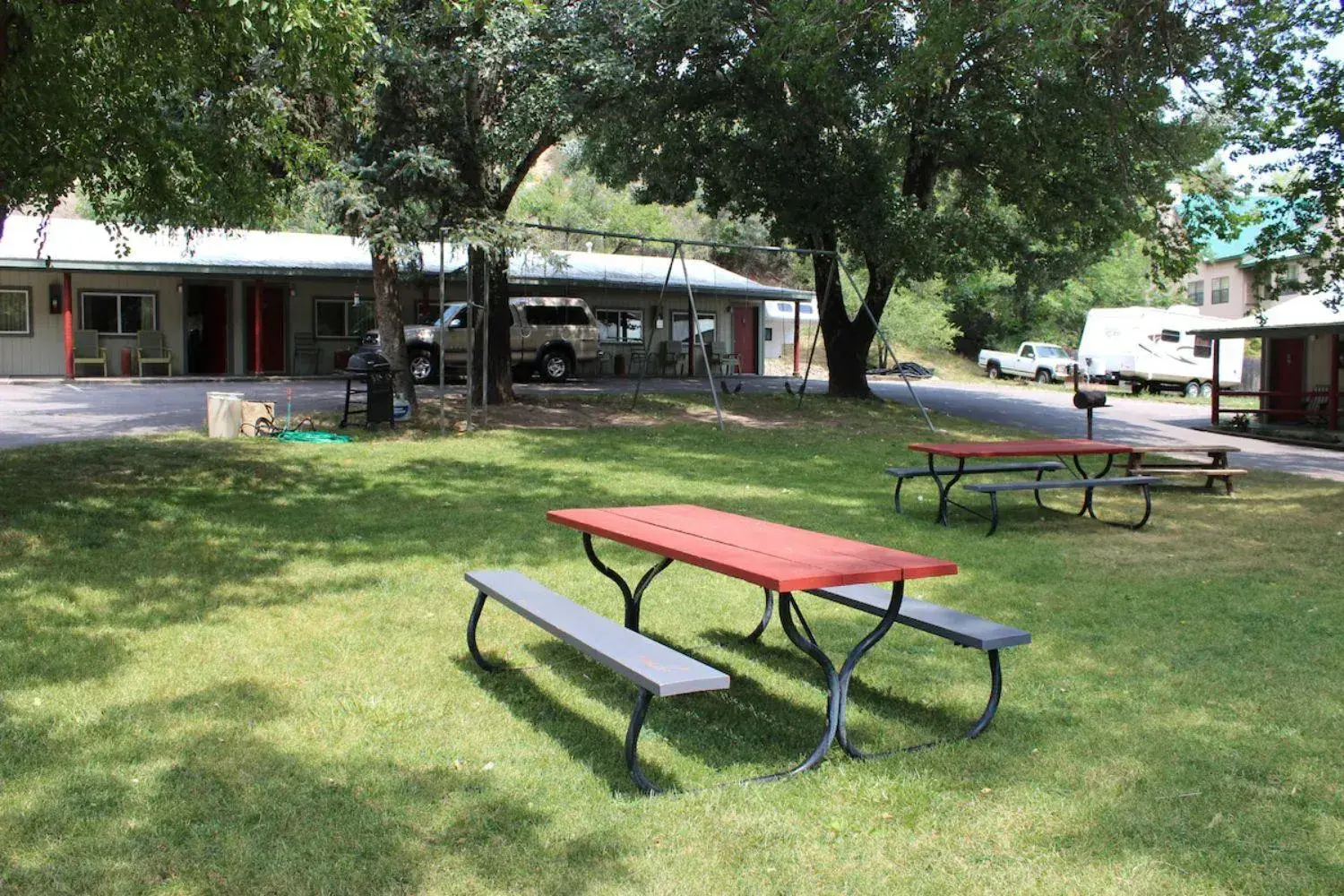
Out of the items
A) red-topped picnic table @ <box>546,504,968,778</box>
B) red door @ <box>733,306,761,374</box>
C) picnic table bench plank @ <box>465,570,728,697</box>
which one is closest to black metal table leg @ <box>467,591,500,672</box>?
picnic table bench plank @ <box>465,570,728,697</box>

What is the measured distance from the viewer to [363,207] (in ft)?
44.5

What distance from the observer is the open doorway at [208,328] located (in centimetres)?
2686

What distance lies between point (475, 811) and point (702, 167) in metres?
17.8

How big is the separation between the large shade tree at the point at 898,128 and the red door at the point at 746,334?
43.5 ft

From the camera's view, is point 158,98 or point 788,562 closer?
point 788,562

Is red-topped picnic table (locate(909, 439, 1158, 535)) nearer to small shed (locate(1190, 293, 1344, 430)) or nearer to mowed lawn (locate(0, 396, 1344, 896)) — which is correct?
mowed lawn (locate(0, 396, 1344, 896))

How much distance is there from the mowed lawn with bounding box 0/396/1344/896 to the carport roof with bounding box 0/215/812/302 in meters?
14.2

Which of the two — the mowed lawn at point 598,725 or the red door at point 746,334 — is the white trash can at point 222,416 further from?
the red door at point 746,334

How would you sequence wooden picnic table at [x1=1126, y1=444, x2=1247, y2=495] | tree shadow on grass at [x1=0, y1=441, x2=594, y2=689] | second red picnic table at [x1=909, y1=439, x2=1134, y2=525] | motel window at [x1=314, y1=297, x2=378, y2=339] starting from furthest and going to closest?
1. motel window at [x1=314, y1=297, x2=378, y2=339]
2. wooden picnic table at [x1=1126, y1=444, x2=1247, y2=495]
3. second red picnic table at [x1=909, y1=439, x2=1134, y2=525]
4. tree shadow on grass at [x1=0, y1=441, x2=594, y2=689]

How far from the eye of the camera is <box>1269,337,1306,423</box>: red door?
961 inches

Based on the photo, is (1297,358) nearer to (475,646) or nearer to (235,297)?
(235,297)

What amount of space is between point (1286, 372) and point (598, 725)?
987 inches

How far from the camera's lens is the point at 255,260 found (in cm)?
2544

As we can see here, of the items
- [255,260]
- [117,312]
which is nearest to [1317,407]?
[255,260]
